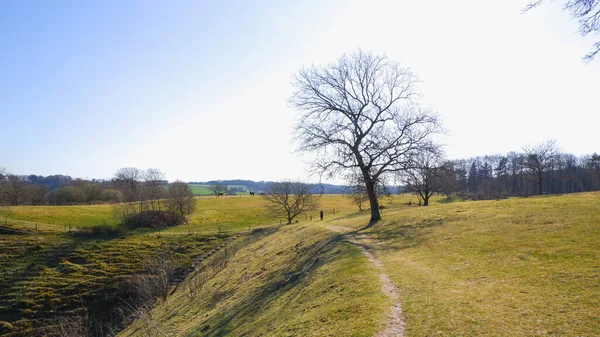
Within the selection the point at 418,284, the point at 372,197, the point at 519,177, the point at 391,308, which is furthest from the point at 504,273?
the point at 519,177

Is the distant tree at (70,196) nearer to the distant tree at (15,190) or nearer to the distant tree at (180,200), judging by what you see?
the distant tree at (15,190)

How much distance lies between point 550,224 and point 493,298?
1121 cm

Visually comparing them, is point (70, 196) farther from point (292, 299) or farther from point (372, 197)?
point (292, 299)

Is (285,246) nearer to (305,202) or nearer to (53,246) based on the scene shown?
(305,202)

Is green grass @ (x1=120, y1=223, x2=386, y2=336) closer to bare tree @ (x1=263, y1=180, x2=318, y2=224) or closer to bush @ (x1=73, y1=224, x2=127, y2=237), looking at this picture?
bare tree @ (x1=263, y1=180, x2=318, y2=224)

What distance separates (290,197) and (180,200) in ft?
79.4

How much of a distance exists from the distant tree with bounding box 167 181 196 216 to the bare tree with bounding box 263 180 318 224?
19.6 meters

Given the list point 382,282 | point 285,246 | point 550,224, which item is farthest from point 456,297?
point 285,246

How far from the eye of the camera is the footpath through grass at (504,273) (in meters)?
7.89

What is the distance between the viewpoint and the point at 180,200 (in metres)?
67.1

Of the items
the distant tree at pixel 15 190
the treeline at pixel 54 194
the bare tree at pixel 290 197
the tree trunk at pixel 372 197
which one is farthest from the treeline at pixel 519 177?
the distant tree at pixel 15 190

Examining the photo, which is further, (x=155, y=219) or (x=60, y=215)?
(x=60, y=215)

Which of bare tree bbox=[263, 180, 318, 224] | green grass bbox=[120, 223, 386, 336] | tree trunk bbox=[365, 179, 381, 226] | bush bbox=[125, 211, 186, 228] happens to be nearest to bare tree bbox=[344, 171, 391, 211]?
tree trunk bbox=[365, 179, 381, 226]

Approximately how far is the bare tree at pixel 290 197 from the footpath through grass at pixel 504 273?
3557 cm
